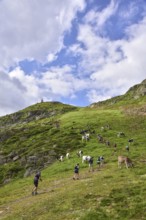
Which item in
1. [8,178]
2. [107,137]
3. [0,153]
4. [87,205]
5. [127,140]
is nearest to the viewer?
[87,205]

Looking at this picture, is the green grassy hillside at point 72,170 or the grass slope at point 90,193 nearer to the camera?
the grass slope at point 90,193

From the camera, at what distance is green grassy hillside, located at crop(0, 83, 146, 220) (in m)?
36.1

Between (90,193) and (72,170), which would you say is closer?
(90,193)

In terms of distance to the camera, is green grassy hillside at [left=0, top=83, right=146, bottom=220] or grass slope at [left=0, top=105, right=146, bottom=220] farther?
green grassy hillside at [left=0, top=83, right=146, bottom=220]

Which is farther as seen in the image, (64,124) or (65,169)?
(64,124)

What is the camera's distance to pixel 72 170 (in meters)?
67.5

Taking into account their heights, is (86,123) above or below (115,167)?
above

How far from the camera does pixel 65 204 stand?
127ft

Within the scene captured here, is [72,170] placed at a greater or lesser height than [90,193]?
greater

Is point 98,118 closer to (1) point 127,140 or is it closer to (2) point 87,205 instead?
(1) point 127,140

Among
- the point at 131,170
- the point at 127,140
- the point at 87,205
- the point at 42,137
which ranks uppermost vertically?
the point at 42,137

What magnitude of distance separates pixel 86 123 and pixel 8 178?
48665 mm

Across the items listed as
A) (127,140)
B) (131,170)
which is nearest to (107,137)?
(127,140)

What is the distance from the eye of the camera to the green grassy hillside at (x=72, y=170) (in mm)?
36125
